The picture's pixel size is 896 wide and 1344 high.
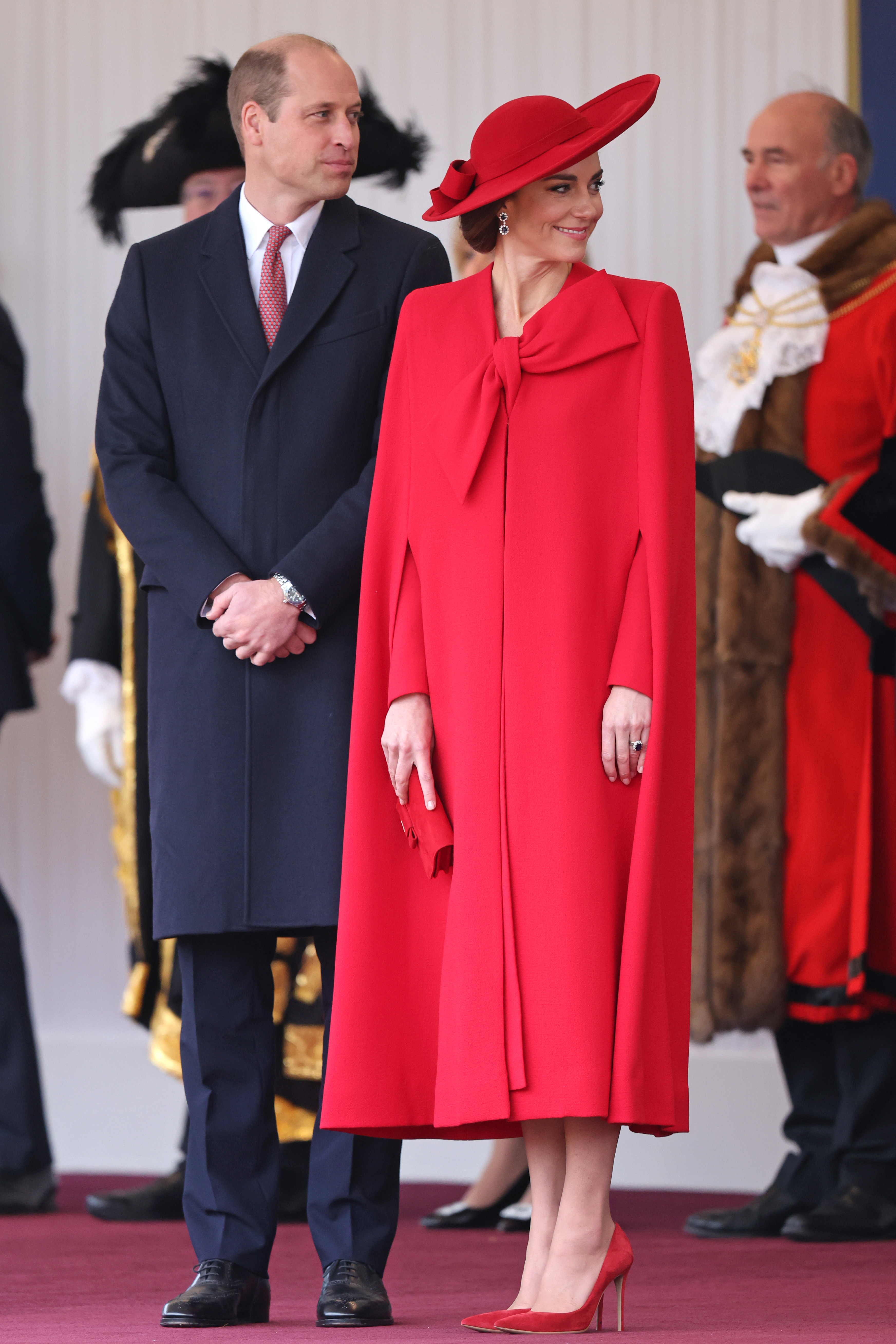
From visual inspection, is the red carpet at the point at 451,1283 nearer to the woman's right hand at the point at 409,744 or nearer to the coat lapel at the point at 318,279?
the woman's right hand at the point at 409,744

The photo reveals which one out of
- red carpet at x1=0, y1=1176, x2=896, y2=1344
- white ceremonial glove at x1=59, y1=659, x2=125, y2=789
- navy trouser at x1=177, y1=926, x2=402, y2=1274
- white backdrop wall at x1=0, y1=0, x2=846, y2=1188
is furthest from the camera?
white backdrop wall at x1=0, y1=0, x2=846, y2=1188

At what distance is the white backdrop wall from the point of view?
5.05 metres

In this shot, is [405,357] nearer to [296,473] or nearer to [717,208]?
[296,473]

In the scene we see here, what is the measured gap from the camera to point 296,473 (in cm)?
283

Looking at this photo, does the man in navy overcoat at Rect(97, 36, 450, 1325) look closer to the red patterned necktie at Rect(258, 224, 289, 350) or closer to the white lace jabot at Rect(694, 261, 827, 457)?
the red patterned necktie at Rect(258, 224, 289, 350)

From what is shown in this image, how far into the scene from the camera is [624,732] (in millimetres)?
2545

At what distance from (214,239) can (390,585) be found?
619 mm

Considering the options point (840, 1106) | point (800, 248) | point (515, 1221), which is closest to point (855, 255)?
point (800, 248)

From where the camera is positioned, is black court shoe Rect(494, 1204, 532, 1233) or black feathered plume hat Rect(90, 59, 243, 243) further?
black feathered plume hat Rect(90, 59, 243, 243)

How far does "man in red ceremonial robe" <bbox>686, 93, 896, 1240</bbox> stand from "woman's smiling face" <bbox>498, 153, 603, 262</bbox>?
120 centimetres

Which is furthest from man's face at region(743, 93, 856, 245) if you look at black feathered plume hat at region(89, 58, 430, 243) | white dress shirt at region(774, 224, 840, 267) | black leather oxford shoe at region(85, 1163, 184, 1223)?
black leather oxford shoe at region(85, 1163, 184, 1223)

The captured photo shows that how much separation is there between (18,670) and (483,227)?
1.96 meters

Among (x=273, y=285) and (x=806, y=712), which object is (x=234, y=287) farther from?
(x=806, y=712)

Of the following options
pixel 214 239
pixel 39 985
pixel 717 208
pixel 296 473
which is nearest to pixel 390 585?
pixel 296 473
